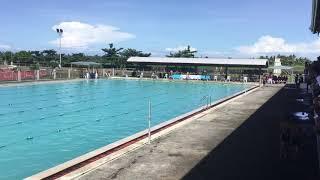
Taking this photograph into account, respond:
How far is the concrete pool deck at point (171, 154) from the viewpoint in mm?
9086

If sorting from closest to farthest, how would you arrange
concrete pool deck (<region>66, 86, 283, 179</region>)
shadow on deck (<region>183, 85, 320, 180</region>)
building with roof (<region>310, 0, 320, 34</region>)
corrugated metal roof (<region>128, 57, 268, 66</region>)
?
concrete pool deck (<region>66, 86, 283, 179</region>), shadow on deck (<region>183, 85, 320, 180</region>), building with roof (<region>310, 0, 320, 34</region>), corrugated metal roof (<region>128, 57, 268, 66</region>)

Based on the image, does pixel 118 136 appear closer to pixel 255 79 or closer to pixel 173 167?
pixel 173 167

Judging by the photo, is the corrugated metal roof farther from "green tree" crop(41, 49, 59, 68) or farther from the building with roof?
the building with roof

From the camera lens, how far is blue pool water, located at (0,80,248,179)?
13375mm

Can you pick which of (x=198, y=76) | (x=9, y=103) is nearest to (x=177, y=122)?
(x=9, y=103)

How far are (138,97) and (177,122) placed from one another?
15417 mm

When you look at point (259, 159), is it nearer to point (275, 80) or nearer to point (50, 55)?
point (275, 80)

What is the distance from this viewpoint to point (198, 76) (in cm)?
5569

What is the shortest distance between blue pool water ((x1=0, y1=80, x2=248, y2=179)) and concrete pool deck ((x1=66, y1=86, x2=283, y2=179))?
268 centimetres

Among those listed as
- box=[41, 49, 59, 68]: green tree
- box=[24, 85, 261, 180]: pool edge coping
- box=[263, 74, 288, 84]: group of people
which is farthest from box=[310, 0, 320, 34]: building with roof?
box=[41, 49, 59, 68]: green tree

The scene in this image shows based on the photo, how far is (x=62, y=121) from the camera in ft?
65.6

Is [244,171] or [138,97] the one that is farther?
[138,97]

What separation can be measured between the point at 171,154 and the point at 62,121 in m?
10.0

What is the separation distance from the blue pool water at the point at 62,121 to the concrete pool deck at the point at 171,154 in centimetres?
268
